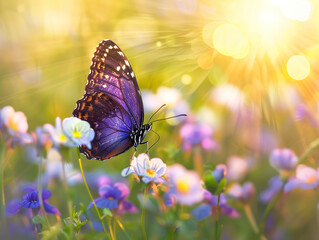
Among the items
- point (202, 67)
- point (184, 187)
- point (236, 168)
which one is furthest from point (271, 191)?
point (202, 67)

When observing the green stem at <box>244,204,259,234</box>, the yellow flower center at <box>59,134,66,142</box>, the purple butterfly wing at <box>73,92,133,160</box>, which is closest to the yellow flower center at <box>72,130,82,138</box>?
the yellow flower center at <box>59,134,66,142</box>

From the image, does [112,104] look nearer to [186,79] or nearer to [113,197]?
[113,197]

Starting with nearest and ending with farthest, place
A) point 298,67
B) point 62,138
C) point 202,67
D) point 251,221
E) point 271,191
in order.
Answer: point 62,138 → point 251,221 → point 271,191 → point 298,67 → point 202,67

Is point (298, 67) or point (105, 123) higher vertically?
point (298, 67)

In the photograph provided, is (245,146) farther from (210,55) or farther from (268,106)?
(210,55)

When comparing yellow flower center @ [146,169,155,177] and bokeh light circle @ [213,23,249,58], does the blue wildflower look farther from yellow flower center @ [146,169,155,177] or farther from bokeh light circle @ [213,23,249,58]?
bokeh light circle @ [213,23,249,58]

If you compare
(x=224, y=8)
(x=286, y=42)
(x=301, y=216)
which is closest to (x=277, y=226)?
(x=301, y=216)

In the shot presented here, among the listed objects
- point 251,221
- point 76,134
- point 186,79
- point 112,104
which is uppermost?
point 186,79

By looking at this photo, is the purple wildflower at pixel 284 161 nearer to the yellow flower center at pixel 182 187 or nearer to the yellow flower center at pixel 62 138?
the yellow flower center at pixel 182 187
